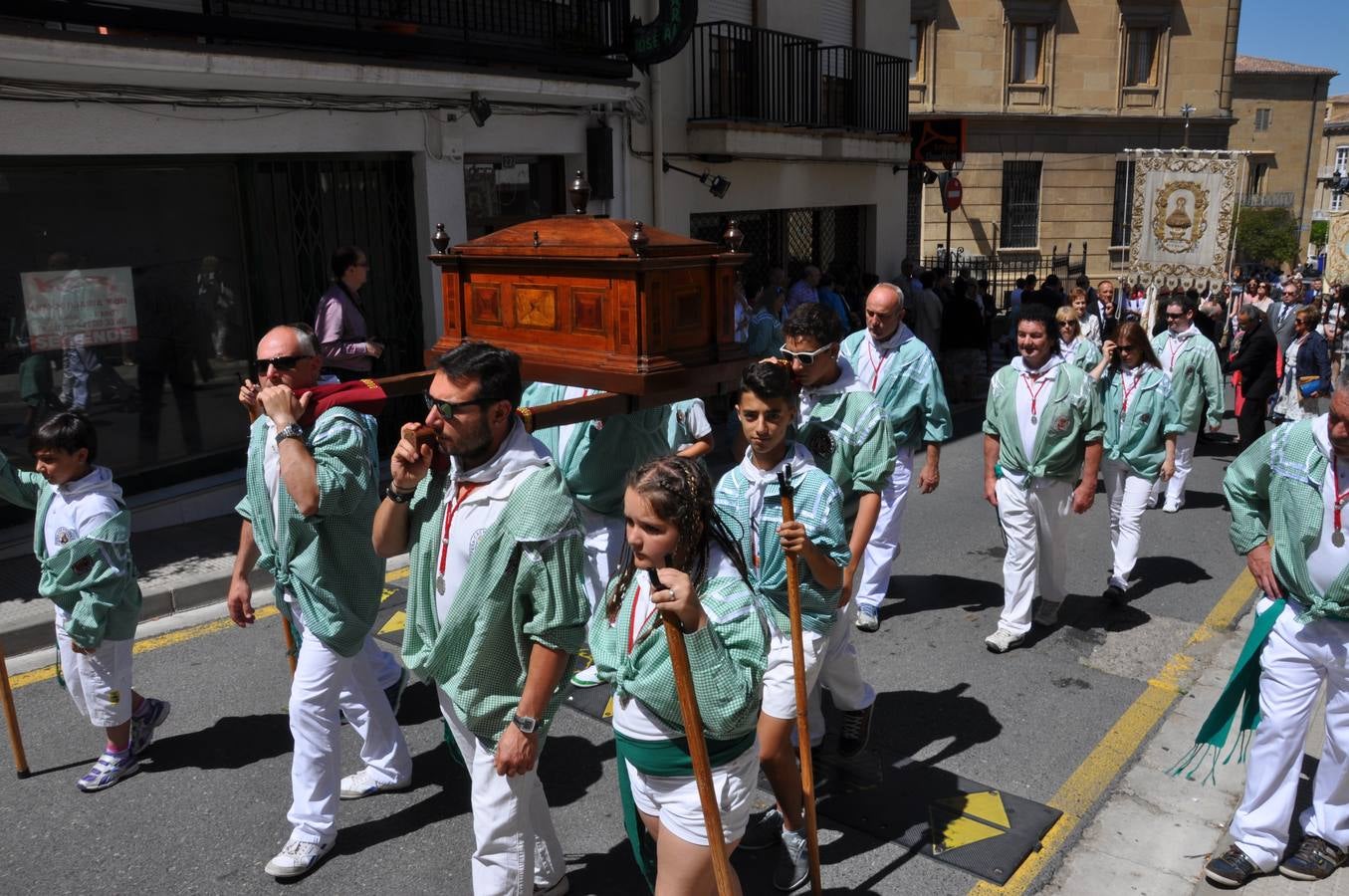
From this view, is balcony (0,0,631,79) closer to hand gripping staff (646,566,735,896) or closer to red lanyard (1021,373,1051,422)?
red lanyard (1021,373,1051,422)

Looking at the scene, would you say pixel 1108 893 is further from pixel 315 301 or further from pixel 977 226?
pixel 977 226

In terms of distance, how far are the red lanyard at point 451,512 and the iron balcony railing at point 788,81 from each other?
11279 mm

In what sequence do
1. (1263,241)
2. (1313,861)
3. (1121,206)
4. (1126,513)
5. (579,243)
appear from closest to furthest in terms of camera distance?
1. (579,243)
2. (1313,861)
3. (1126,513)
4. (1121,206)
5. (1263,241)

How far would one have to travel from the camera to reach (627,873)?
4168 millimetres

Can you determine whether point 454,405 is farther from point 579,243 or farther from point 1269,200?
point 1269,200

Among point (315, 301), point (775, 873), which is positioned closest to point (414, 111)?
point (315, 301)

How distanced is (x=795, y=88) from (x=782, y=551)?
1316 centimetres

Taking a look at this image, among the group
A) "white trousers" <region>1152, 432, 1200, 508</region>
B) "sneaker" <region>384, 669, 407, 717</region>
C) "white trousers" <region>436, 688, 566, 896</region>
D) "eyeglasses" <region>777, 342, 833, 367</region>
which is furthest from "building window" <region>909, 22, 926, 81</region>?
"white trousers" <region>436, 688, 566, 896</region>

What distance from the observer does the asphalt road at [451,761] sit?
4.19 m

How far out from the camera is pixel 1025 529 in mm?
6332

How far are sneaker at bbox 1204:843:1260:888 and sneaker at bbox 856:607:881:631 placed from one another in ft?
8.57

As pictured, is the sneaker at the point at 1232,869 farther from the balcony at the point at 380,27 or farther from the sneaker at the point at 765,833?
the balcony at the point at 380,27

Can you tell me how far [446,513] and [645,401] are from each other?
698mm

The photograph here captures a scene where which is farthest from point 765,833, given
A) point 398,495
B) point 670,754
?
point 398,495
